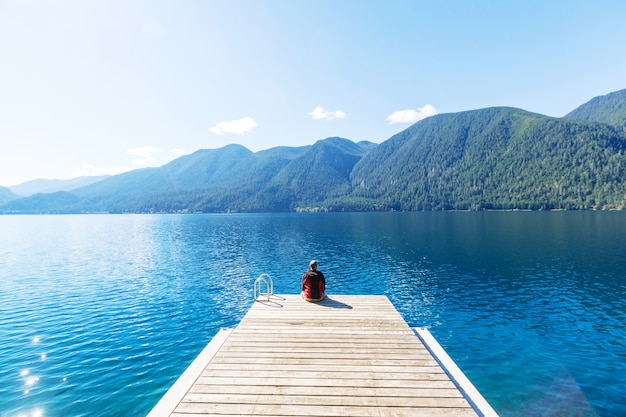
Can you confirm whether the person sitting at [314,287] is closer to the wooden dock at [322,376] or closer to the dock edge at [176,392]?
the wooden dock at [322,376]

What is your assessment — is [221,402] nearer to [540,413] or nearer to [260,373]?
[260,373]

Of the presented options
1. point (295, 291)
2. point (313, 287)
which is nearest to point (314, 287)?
point (313, 287)

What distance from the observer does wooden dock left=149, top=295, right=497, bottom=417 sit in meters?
7.72

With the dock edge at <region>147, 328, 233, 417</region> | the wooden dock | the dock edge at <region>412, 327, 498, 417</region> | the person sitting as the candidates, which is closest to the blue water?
the dock edge at <region>412, 327, 498, 417</region>

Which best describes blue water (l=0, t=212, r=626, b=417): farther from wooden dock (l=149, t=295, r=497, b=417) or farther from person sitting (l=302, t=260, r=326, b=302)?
person sitting (l=302, t=260, r=326, b=302)

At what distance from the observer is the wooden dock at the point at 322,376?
7.72 metres

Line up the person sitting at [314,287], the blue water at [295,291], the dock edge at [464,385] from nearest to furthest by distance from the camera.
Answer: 1. the dock edge at [464,385]
2. the blue water at [295,291]
3. the person sitting at [314,287]

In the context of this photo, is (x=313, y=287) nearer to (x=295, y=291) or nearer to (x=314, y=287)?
(x=314, y=287)

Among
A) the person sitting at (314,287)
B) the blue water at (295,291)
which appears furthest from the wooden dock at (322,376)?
the blue water at (295,291)

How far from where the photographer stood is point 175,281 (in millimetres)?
39094

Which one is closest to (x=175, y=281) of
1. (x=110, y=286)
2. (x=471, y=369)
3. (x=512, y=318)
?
(x=110, y=286)

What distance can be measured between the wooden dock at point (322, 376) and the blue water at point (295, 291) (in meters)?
6.39

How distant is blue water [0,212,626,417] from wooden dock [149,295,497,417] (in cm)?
639

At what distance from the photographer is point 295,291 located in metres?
33.5
